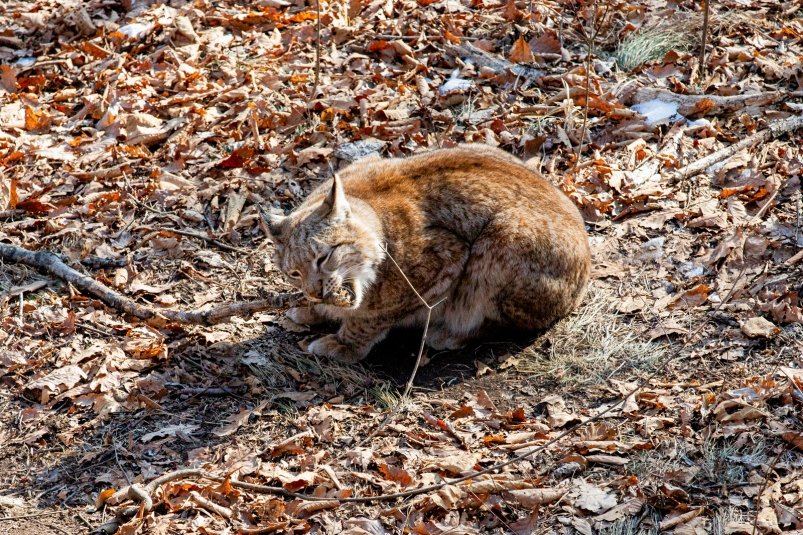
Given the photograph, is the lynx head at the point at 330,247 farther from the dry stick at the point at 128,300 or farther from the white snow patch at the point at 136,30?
the white snow patch at the point at 136,30

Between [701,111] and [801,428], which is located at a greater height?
[701,111]

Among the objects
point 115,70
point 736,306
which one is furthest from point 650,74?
point 115,70

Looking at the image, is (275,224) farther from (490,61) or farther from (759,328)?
(490,61)

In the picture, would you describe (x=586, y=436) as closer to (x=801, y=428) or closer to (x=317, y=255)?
(x=801, y=428)

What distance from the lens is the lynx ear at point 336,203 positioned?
534 cm

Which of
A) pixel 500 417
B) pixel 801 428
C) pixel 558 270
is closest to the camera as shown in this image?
pixel 801 428

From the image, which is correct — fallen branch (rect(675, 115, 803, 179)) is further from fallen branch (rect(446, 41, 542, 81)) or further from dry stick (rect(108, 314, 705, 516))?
dry stick (rect(108, 314, 705, 516))

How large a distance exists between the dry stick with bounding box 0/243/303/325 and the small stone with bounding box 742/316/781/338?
2.83 meters

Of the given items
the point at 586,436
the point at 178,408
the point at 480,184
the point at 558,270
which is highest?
the point at 480,184

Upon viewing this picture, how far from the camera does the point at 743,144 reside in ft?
23.7

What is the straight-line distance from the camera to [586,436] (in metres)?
5.01

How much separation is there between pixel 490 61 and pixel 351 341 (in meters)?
3.60

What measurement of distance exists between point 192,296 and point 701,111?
14.8 feet

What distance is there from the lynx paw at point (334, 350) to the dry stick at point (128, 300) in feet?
1.38
